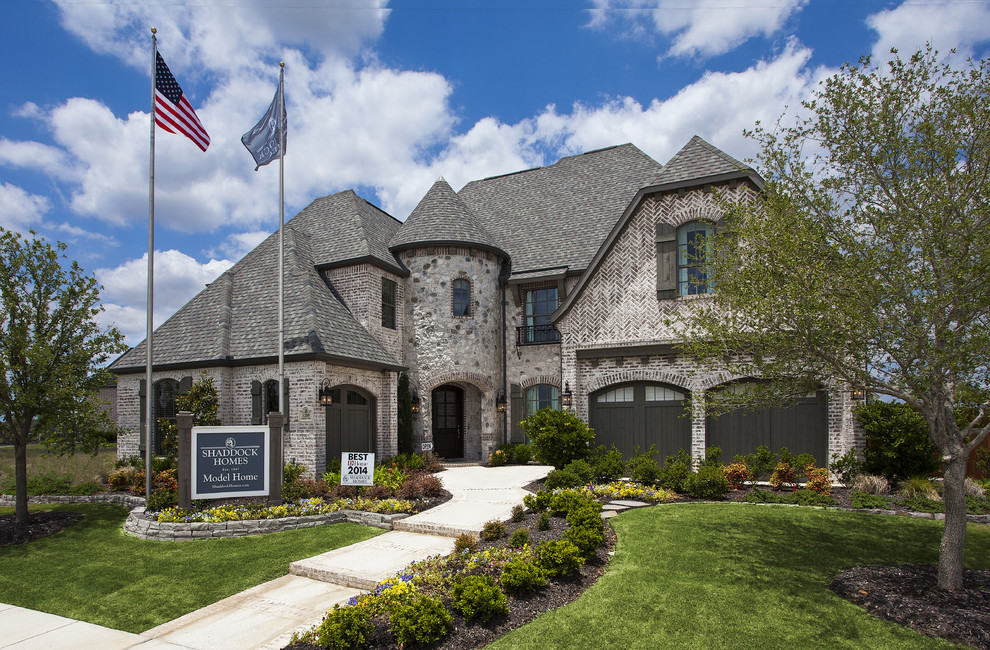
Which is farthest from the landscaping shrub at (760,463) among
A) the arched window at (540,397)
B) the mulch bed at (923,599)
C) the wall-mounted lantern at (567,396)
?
the arched window at (540,397)

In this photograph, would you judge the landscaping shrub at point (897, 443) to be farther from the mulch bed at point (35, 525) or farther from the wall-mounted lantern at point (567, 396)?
the mulch bed at point (35, 525)

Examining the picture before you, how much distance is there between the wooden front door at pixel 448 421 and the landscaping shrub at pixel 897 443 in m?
13.3

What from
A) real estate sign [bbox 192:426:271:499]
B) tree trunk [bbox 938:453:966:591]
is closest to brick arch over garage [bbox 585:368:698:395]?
tree trunk [bbox 938:453:966:591]

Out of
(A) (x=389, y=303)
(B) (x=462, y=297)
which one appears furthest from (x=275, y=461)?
(B) (x=462, y=297)

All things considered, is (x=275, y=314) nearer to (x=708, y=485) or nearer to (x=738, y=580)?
(x=708, y=485)

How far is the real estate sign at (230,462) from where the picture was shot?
1124cm

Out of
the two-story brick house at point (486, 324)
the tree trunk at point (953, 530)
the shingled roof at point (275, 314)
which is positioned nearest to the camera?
the tree trunk at point (953, 530)

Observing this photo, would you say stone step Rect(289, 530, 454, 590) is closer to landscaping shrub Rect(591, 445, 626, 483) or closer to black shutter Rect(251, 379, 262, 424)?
landscaping shrub Rect(591, 445, 626, 483)

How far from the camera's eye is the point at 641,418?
52.1 feet

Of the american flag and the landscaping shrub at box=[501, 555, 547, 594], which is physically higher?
the american flag

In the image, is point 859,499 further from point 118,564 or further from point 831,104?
point 118,564

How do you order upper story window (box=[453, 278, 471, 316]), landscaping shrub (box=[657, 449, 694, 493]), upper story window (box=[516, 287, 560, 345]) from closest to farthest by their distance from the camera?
1. landscaping shrub (box=[657, 449, 694, 493])
2. upper story window (box=[453, 278, 471, 316])
3. upper story window (box=[516, 287, 560, 345])

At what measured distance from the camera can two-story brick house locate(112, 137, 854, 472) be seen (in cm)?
1546

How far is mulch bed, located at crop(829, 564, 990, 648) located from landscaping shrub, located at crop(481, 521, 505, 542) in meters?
4.49
